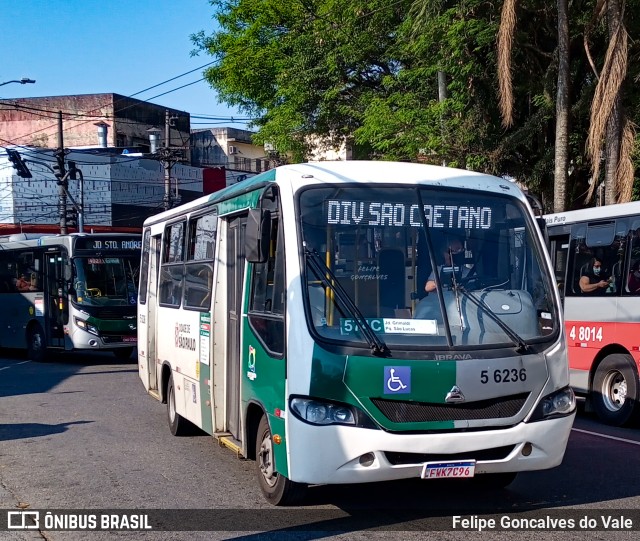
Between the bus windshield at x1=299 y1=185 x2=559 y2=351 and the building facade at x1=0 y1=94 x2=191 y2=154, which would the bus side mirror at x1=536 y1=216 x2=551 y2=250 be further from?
the building facade at x1=0 y1=94 x2=191 y2=154

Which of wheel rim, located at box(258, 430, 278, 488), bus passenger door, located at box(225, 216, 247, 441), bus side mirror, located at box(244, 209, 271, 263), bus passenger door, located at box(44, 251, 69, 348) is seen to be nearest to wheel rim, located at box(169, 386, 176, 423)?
bus passenger door, located at box(225, 216, 247, 441)

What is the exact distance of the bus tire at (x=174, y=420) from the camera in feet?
34.8

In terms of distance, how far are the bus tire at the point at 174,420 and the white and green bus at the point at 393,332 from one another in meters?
2.66

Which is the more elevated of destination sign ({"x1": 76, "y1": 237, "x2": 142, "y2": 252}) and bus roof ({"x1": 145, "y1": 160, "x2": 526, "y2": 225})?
bus roof ({"x1": 145, "y1": 160, "x2": 526, "y2": 225})

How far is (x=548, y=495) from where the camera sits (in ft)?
24.8

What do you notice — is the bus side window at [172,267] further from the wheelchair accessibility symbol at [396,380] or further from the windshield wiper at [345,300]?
the wheelchair accessibility symbol at [396,380]

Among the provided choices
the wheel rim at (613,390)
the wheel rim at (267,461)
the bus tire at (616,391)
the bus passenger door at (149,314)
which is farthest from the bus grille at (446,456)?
the bus passenger door at (149,314)

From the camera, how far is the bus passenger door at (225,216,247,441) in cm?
811

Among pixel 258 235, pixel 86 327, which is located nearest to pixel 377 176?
pixel 258 235

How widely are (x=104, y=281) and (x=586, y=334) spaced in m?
12.0

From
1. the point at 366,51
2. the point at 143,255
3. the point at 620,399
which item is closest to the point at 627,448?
the point at 620,399

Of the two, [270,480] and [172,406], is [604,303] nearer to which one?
[172,406]

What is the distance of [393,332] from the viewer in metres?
6.60

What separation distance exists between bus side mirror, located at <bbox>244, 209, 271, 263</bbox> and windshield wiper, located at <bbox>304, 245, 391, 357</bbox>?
0.33 metres
